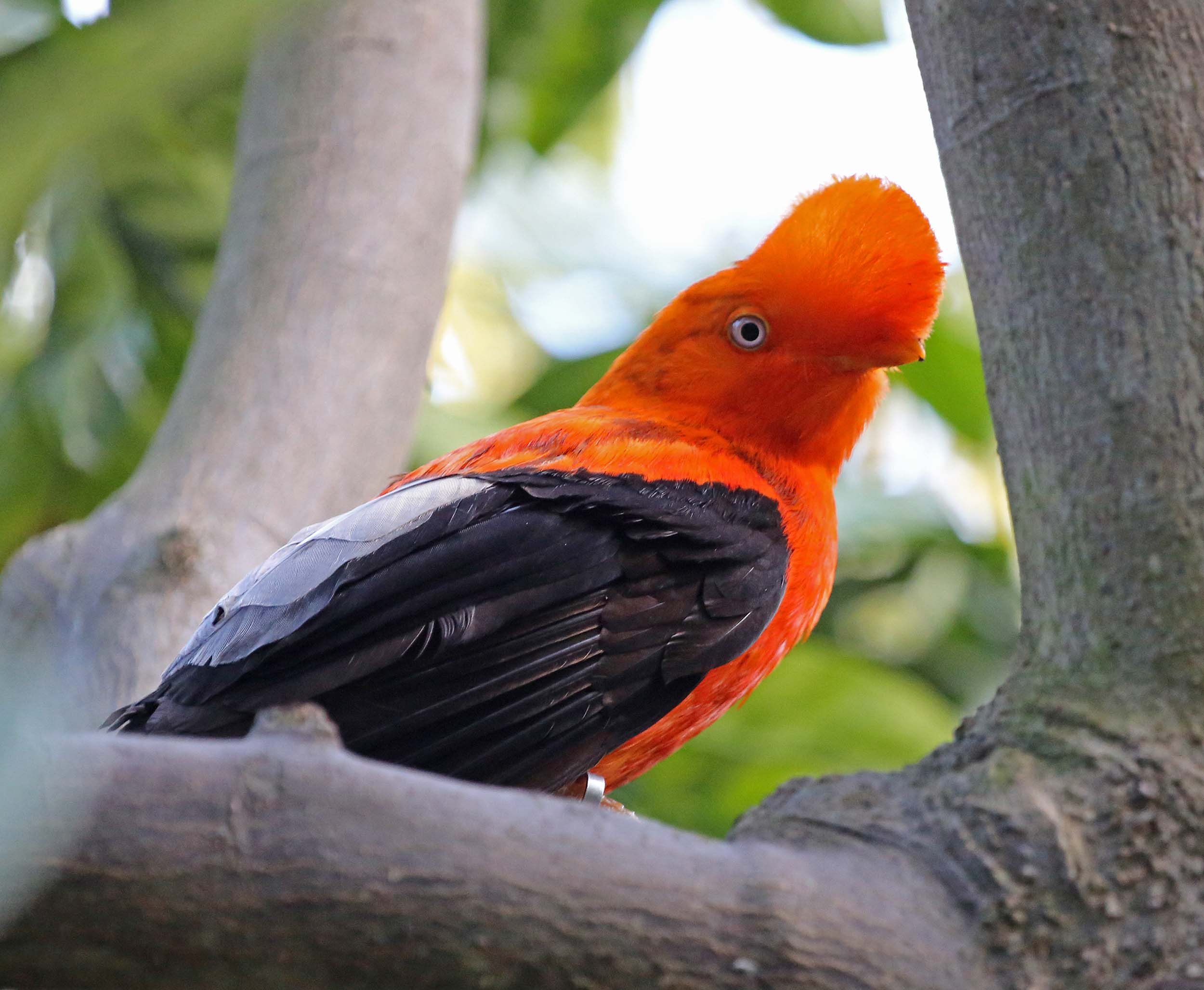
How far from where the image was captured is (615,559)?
1840mm

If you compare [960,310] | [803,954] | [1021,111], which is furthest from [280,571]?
[960,310]

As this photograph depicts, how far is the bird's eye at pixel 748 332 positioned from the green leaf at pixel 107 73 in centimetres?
99

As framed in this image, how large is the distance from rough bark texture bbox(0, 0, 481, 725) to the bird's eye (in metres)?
0.83

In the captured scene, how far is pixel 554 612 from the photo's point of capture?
5.76ft

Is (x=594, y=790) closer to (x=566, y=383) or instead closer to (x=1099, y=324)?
(x=1099, y=324)

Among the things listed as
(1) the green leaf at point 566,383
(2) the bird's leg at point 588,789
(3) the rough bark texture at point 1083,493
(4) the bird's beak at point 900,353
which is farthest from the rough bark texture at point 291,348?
(3) the rough bark texture at point 1083,493

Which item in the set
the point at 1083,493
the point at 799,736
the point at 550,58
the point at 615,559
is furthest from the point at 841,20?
the point at 1083,493

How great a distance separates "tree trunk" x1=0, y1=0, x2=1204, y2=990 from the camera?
3.34ft

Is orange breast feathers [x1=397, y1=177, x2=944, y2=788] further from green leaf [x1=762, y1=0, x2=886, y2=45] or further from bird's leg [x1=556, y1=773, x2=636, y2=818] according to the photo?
green leaf [x1=762, y1=0, x2=886, y2=45]

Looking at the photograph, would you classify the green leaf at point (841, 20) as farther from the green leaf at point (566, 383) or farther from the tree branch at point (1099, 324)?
the tree branch at point (1099, 324)

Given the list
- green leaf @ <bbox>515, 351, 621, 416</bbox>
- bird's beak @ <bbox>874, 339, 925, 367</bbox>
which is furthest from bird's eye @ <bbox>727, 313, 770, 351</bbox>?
green leaf @ <bbox>515, 351, 621, 416</bbox>


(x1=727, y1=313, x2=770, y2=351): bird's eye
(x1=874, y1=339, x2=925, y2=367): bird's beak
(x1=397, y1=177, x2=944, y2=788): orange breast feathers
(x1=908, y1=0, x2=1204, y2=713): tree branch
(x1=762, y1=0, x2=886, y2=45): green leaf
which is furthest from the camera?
(x1=762, y1=0, x2=886, y2=45): green leaf

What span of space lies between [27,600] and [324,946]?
66.2 inches

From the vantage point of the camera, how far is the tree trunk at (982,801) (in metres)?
1.02
